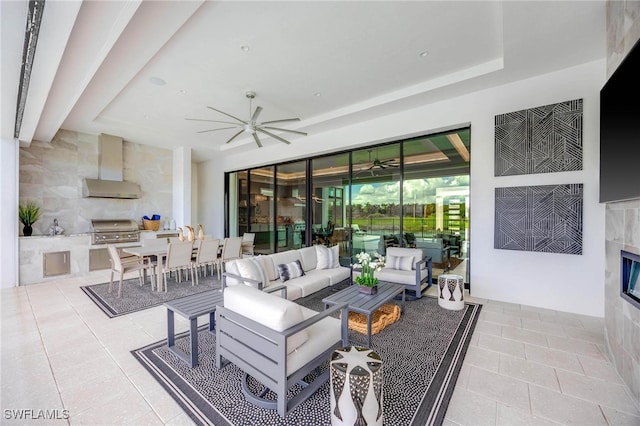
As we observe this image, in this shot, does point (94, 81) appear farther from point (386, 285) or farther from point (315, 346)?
point (386, 285)

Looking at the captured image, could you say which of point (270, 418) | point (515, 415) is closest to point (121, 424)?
point (270, 418)

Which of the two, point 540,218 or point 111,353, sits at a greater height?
point 540,218

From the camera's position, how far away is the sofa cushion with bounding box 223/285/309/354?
180 cm

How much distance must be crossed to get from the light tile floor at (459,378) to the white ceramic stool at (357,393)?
658 millimetres

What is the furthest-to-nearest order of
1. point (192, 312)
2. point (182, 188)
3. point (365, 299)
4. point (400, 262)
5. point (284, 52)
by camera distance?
1. point (182, 188)
2. point (400, 262)
3. point (284, 52)
4. point (365, 299)
5. point (192, 312)

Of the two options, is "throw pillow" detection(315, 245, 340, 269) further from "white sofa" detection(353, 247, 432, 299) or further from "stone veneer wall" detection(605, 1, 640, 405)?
"stone veneer wall" detection(605, 1, 640, 405)

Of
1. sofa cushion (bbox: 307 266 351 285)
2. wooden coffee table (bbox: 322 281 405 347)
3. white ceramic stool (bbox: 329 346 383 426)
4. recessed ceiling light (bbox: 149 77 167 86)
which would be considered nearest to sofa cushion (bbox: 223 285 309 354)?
white ceramic stool (bbox: 329 346 383 426)

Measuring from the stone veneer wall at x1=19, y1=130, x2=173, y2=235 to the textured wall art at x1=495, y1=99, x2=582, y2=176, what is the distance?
342 inches

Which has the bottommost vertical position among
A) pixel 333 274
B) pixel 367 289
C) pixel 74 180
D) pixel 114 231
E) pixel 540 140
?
pixel 333 274

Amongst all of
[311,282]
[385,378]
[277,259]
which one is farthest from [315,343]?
[277,259]

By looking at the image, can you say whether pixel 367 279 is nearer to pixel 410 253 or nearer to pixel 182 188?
pixel 410 253

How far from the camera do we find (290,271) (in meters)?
4.18

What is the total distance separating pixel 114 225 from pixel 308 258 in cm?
553

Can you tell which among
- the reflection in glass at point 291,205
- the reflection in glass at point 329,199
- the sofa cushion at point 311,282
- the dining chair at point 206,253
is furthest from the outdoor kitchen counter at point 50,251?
the reflection in glass at point 329,199
